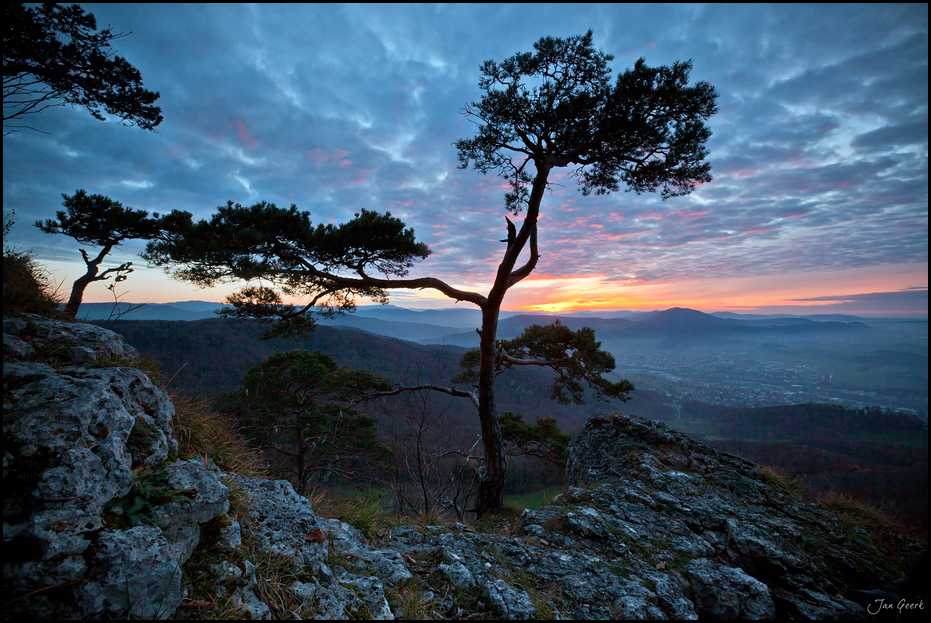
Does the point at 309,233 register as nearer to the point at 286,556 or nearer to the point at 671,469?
the point at 286,556

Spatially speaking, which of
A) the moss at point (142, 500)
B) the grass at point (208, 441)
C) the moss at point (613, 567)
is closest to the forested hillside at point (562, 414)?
the moss at point (613, 567)

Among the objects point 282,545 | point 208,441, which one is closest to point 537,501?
point 282,545

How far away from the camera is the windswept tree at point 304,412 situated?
35.4ft

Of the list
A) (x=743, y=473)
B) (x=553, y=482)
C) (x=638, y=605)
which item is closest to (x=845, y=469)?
(x=553, y=482)

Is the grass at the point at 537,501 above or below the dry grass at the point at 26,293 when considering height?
below

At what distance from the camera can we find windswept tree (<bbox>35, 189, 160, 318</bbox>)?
28.5 feet

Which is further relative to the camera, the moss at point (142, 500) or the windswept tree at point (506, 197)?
the windswept tree at point (506, 197)

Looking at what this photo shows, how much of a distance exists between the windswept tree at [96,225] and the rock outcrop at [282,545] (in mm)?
8867

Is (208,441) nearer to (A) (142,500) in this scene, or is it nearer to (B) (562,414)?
(A) (142,500)
